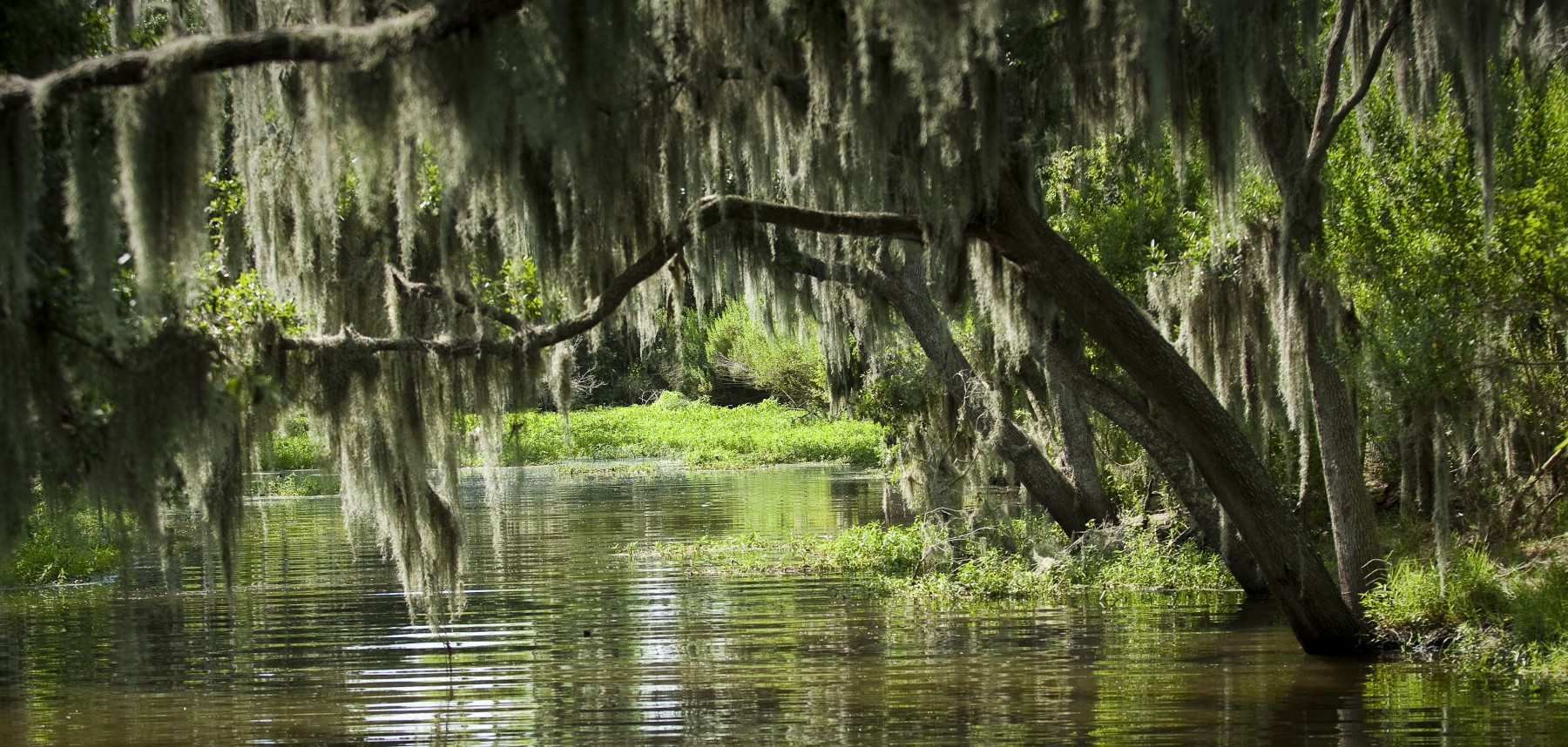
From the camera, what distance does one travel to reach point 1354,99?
9.53 metres

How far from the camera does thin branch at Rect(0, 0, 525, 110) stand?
5656 millimetres

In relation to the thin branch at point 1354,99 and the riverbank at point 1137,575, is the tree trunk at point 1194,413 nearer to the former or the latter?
the riverbank at point 1137,575

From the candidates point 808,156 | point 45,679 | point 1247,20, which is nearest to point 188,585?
point 45,679

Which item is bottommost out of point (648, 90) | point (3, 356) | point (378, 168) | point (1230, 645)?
point (1230, 645)

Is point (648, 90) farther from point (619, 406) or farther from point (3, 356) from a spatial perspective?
point (619, 406)

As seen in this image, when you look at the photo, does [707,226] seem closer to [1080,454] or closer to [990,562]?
[990,562]

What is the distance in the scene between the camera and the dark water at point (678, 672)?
8547mm

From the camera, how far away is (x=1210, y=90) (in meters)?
9.02

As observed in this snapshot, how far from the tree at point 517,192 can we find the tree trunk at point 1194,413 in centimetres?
2

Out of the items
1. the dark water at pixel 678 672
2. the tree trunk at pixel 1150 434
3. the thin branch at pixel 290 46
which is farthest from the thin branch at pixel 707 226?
the tree trunk at pixel 1150 434

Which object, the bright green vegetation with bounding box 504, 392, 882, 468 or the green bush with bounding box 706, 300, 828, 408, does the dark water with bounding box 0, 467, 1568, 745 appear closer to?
the bright green vegetation with bounding box 504, 392, 882, 468

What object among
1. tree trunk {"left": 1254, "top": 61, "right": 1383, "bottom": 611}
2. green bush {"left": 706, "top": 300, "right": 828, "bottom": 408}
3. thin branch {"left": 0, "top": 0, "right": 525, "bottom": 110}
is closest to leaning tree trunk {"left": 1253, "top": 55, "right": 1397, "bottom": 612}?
tree trunk {"left": 1254, "top": 61, "right": 1383, "bottom": 611}

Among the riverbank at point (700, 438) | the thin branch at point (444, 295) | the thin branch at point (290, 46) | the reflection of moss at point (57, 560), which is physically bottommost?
the reflection of moss at point (57, 560)

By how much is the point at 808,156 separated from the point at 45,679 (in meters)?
6.70
